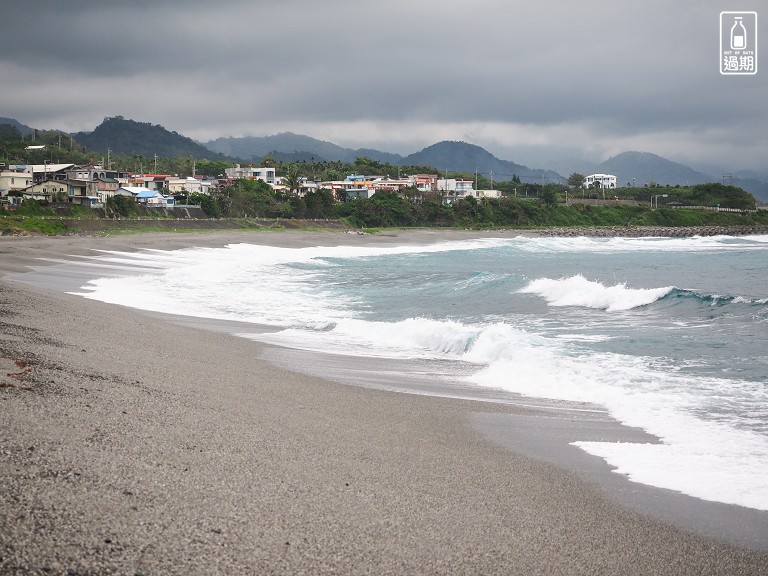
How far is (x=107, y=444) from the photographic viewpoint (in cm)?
500

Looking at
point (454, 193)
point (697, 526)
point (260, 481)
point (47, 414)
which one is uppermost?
point (454, 193)

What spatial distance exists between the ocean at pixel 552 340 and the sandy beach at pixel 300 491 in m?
0.91

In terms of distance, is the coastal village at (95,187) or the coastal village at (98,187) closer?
the coastal village at (98,187)

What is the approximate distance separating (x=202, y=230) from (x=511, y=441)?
58.6 meters

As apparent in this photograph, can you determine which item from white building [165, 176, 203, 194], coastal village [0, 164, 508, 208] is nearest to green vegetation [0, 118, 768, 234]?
coastal village [0, 164, 508, 208]

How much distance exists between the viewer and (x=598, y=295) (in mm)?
19922

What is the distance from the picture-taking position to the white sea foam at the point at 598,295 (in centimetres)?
1914

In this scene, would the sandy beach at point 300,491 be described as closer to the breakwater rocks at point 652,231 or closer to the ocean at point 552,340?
the ocean at point 552,340

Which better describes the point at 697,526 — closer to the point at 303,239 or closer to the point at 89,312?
the point at 89,312

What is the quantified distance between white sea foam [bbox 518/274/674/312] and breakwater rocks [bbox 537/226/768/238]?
235 feet

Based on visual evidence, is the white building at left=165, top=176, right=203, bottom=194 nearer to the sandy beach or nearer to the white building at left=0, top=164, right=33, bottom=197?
the white building at left=0, top=164, right=33, bottom=197

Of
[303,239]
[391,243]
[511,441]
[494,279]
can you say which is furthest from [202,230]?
[511,441]

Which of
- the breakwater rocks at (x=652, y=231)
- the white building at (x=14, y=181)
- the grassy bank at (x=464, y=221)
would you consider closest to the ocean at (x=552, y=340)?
the grassy bank at (x=464, y=221)

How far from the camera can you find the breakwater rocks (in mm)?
96062
